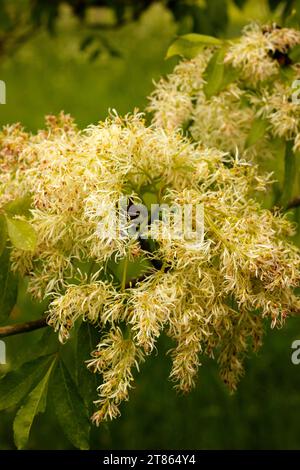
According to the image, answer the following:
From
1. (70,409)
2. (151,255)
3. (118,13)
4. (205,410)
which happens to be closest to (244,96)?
(151,255)

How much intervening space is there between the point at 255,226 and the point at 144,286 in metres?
0.30

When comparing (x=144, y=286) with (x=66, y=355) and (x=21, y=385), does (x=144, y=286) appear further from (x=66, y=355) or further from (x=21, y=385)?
(x=66, y=355)

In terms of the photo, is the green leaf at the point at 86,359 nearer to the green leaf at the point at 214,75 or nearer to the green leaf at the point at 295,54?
the green leaf at the point at 214,75

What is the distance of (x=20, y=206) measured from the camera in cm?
202

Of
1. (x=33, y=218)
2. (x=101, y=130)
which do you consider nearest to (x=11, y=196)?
(x=33, y=218)

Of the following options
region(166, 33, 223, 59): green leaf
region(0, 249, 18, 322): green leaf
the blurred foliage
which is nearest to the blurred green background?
the blurred foliage

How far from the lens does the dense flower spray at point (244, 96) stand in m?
2.26

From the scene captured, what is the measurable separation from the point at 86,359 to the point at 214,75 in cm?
91

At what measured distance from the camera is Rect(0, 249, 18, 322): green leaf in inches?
79.7

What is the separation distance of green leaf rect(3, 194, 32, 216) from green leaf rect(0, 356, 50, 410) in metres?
0.38

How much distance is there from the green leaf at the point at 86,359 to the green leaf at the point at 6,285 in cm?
25

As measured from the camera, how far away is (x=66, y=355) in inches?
186

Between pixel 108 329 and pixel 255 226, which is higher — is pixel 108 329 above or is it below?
below

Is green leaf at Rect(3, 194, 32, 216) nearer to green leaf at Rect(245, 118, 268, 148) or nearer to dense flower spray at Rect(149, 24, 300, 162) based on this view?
dense flower spray at Rect(149, 24, 300, 162)
